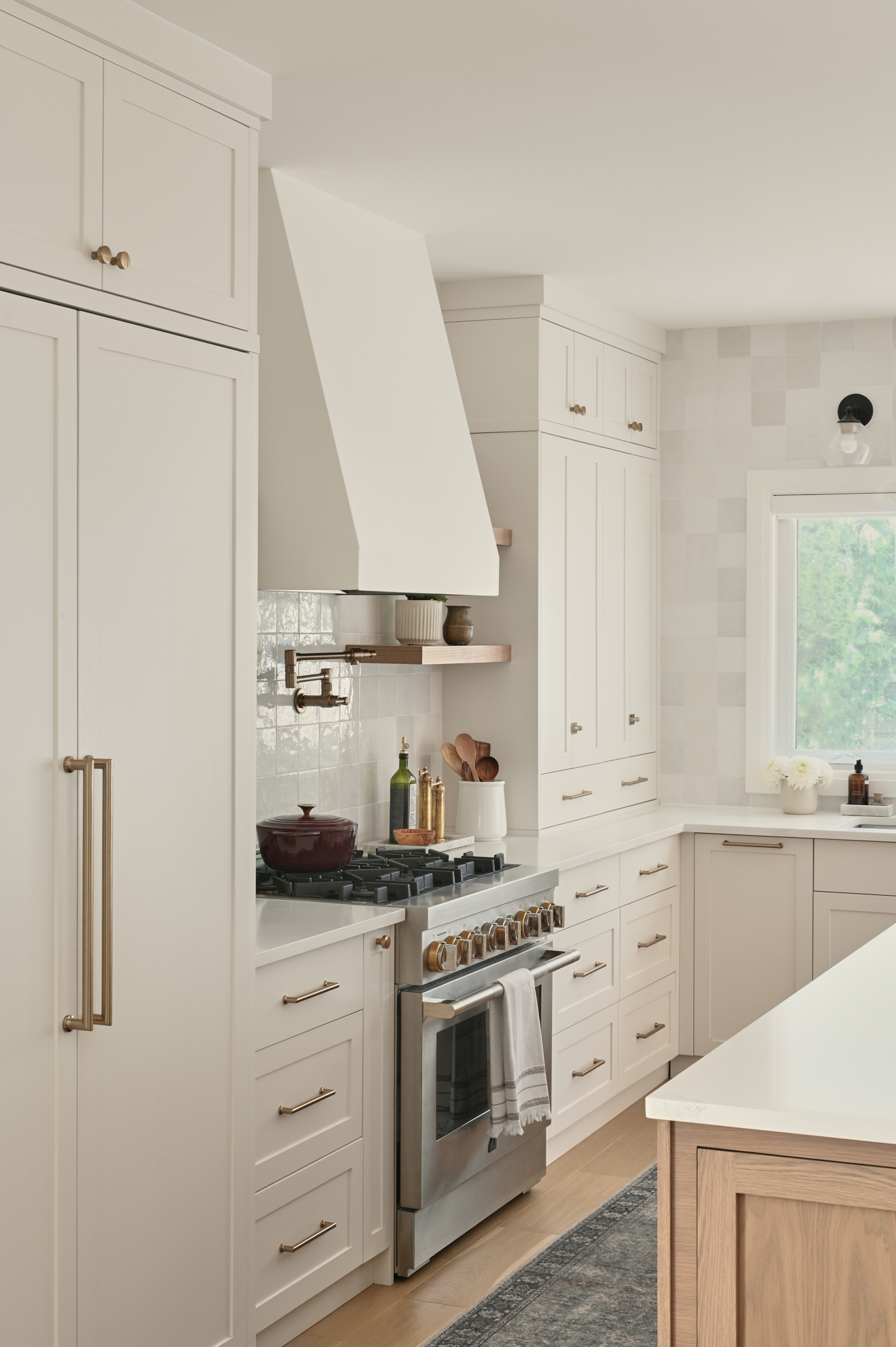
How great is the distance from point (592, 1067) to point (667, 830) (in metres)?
0.89

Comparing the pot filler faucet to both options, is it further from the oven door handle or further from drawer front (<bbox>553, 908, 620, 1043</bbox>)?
drawer front (<bbox>553, 908, 620, 1043</bbox>)

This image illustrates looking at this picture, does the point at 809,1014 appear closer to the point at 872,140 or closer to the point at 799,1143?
the point at 799,1143

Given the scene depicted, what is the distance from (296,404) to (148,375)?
100 cm

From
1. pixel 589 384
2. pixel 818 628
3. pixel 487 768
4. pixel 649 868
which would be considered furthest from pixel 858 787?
pixel 589 384

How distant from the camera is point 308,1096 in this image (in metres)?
3.01

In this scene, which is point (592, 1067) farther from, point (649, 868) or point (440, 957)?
point (440, 957)

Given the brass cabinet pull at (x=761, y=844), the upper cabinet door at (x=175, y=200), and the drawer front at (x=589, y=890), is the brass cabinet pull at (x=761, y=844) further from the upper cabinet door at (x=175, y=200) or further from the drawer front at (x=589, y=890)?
the upper cabinet door at (x=175, y=200)

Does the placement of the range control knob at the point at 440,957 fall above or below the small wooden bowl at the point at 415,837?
below

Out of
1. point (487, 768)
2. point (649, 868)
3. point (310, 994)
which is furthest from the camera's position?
point (649, 868)

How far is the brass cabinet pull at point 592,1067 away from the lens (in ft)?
13.8

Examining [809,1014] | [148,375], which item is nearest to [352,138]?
[148,375]

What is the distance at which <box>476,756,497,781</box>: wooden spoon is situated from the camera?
14.9ft

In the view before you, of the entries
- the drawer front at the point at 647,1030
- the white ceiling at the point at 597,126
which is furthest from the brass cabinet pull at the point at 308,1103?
the white ceiling at the point at 597,126

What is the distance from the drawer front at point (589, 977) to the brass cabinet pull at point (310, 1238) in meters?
1.14
